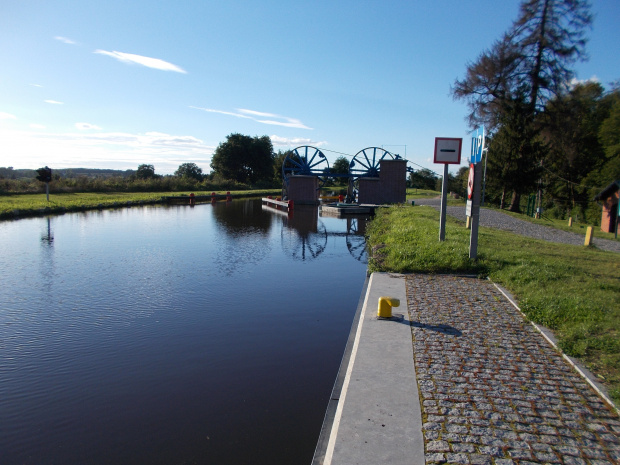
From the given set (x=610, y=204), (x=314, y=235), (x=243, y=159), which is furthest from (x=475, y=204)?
(x=243, y=159)

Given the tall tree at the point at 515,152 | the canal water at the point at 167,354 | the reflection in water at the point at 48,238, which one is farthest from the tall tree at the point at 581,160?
the reflection in water at the point at 48,238

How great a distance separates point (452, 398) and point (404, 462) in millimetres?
1193

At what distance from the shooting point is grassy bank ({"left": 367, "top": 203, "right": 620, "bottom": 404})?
5.73 meters

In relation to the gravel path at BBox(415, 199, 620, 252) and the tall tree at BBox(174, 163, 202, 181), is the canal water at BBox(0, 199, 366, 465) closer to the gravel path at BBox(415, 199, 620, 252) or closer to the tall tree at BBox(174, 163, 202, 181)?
the gravel path at BBox(415, 199, 620, 252)

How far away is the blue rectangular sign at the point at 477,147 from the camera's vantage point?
32.6 feet

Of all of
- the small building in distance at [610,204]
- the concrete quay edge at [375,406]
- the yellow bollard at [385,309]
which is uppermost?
the small building in distance at [610,204]

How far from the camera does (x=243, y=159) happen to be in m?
79.1

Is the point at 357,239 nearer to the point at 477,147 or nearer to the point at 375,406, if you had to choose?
the point at 477,147

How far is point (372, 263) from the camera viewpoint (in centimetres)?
1193

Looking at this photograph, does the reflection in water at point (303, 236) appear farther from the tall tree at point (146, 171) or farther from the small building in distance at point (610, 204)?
the tall tree at point (146, 171)

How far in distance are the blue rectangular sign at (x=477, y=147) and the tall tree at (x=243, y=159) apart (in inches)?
2768

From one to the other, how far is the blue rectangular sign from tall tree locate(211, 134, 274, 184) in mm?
70314

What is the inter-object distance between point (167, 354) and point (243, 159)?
74.2 meters

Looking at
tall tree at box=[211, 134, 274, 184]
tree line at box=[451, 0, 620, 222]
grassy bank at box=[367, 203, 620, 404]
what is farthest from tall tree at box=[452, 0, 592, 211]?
tall tree at box=[211, 134, 274, 184]
